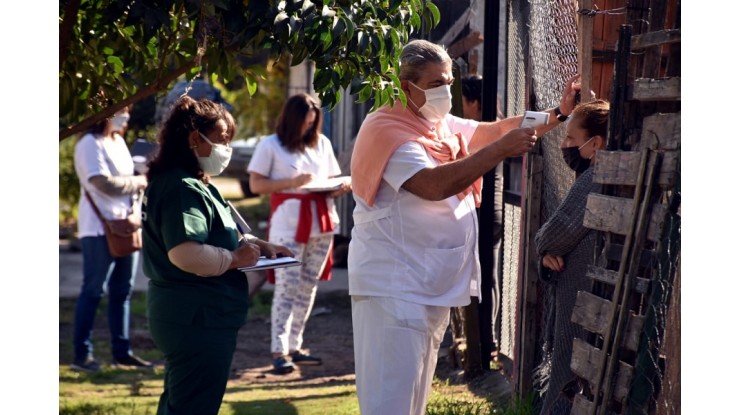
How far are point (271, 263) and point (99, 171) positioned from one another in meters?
3.19

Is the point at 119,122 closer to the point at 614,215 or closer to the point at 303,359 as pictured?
the point at 303,359

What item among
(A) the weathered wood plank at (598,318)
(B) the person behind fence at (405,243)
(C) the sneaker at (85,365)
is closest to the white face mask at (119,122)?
(C) the sneaker at (85,365)

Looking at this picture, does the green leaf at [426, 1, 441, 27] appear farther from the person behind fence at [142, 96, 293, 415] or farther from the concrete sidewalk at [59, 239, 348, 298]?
the concrete sidewalk at [59, 239, 348, 298]

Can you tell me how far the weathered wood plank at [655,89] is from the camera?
138 inches

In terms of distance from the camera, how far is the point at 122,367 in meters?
7.92

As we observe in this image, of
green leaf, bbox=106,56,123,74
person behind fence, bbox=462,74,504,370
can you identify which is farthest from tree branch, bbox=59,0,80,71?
person behind fence, bbox=462,74,504,370

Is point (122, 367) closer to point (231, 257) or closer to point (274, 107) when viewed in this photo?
point (231, 257)

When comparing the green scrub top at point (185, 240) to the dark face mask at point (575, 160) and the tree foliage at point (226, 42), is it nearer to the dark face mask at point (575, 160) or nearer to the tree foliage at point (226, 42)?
the tree foliage at point (226, 42)

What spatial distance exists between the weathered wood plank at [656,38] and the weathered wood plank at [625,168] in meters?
0.37

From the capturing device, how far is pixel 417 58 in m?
4.21

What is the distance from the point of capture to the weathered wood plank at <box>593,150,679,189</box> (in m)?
3.54

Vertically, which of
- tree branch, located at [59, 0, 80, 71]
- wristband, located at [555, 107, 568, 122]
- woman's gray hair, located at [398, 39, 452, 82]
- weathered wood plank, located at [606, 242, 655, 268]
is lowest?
weathered wood plank, located at [606, 242, 655, 268]

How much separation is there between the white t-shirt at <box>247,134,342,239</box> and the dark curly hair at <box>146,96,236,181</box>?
9.17 ft

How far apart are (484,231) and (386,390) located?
8.38 ft
